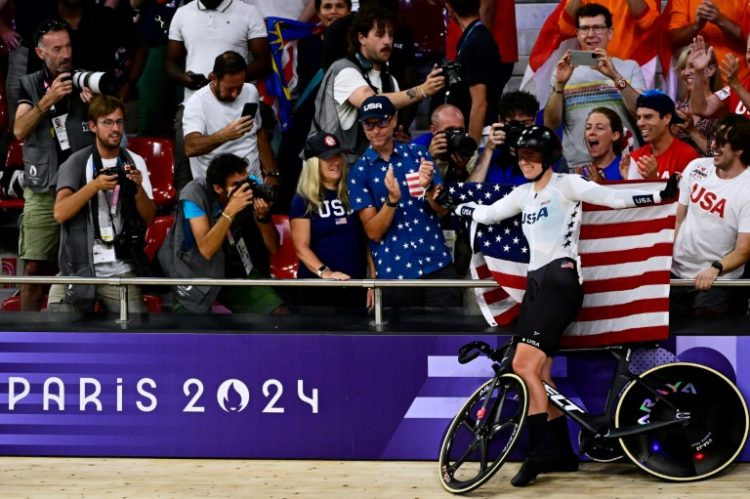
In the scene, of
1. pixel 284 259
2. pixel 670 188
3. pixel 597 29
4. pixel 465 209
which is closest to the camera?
pixel 670 188

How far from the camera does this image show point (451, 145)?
28.1ft

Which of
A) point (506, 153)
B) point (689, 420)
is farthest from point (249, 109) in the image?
point (689, 420)

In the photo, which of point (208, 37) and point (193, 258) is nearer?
point (193, 258)

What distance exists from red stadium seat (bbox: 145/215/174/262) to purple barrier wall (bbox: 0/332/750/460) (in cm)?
134

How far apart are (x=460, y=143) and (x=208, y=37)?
271cm

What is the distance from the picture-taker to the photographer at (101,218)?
871cm

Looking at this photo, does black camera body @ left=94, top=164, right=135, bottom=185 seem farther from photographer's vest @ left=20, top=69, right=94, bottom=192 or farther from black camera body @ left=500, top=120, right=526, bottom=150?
black camera body @ left=500, top=120, right=526, bottom=150

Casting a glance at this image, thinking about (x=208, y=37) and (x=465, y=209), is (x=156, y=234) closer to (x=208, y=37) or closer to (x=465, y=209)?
(x=208, y=37)

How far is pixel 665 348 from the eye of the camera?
8078mm

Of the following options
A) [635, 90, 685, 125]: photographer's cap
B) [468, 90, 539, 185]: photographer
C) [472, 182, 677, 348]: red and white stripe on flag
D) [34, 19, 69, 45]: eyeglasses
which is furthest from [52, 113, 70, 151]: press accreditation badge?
[635, 90, 685, 125]: photographer's cap

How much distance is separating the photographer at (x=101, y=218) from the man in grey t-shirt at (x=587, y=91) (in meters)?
2.88

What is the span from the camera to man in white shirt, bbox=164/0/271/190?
Answer: 10266 mm

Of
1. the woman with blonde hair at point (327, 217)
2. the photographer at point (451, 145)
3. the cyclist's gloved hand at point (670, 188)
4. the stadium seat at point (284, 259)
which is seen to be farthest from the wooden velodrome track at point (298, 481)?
the photographer at point (451, 145)

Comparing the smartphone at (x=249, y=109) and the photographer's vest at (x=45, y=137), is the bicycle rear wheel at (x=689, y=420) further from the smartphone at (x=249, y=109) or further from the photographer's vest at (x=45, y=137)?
the photographer's vest at (x=45, y=137)
